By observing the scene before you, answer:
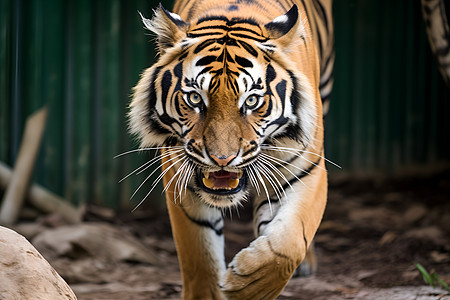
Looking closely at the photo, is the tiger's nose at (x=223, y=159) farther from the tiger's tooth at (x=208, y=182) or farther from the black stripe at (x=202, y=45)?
the black stripe at (x=202, y=45)

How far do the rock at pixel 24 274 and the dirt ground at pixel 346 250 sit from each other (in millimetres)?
1727

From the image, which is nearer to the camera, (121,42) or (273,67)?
(273,67)

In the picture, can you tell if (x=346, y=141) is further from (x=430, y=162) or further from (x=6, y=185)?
(x=6, y=185)

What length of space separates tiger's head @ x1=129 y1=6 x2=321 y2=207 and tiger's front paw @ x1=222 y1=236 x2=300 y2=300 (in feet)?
0.85

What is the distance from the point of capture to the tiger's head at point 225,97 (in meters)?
2.80

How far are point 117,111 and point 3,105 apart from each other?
38.4 inches

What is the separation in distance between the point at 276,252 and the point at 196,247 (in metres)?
0.62

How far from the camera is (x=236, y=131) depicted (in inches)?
109

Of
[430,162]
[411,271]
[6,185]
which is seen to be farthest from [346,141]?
[6,185]

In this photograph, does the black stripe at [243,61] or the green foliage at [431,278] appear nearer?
the black stripe at [243,61]

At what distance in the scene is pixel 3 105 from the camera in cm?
561

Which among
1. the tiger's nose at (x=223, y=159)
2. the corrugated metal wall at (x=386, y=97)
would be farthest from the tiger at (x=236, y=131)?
the corrugated metal wall at (x=386, y=97)

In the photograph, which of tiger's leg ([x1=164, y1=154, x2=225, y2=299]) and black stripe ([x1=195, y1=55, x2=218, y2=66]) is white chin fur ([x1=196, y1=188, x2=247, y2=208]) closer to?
tiger's leg ([x1=164, y1=154, x2=225, y2=299])

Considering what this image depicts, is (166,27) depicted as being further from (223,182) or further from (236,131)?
(223,182)
